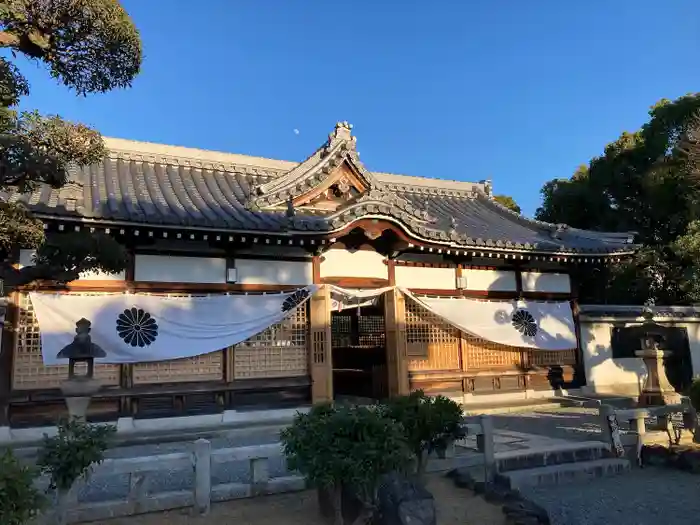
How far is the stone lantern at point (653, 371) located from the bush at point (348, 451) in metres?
9.68

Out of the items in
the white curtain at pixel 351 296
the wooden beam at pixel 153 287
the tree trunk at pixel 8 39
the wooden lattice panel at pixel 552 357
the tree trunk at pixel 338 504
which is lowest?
the tree trunk at pixel 338 504

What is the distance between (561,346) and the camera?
541 inches

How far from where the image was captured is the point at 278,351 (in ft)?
36.2

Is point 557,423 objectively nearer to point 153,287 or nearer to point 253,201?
point 253,201

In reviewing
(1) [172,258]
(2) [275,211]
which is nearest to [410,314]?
(2) [275,211]

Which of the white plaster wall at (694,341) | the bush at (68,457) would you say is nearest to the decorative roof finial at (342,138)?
the bush at (68,457)

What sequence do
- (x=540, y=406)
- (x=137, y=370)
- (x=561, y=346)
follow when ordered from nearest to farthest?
(x=137, y=370), (x=540, y=406), (x=561, y=346)

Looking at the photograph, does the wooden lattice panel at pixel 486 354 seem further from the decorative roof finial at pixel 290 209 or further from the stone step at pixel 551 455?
the decorative roof finial at pixel 290 209

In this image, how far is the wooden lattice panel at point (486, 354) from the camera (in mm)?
13031

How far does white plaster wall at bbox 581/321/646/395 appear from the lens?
14.5 m

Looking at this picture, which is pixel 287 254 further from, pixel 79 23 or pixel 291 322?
pixel 79 23

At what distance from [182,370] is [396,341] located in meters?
4.55

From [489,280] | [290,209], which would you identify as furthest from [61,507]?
[489,280]

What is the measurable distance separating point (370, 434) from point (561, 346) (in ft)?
33.8
